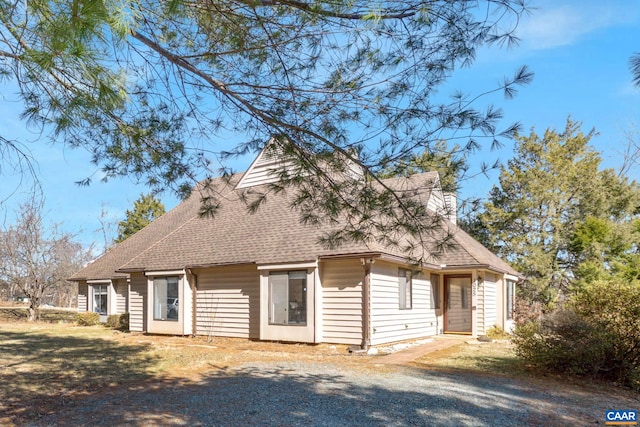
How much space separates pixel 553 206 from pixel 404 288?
13.4 metres

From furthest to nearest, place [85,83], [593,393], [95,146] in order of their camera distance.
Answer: [593,393] → [95,146] → [85,83]

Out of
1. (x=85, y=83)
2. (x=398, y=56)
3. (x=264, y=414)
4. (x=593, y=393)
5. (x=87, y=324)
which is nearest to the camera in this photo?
(x=85, y=83)

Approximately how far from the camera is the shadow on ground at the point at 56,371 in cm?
688

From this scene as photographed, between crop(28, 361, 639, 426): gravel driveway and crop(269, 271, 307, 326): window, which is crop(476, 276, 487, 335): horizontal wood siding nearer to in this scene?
crop(269, 271, 307, 326): window

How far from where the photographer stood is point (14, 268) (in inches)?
990

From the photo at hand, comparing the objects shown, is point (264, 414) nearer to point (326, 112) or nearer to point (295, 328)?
point (326, 112)

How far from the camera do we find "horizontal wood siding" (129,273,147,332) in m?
17.9

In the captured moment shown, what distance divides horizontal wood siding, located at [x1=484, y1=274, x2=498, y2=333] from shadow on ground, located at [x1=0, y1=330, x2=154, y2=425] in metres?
11.4

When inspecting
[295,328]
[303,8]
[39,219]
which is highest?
[303,8]

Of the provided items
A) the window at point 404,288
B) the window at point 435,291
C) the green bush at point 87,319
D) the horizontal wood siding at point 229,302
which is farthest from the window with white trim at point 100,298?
the window at point 435,291

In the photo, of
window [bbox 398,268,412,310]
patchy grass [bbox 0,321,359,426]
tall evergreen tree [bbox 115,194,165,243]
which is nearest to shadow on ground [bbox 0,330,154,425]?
patchy grass [bbox 0,321,359,426]

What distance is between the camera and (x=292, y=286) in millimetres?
13594

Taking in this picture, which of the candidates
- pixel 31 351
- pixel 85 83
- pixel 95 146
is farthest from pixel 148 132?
pixel 31 351

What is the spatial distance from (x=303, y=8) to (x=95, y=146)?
130 inches
